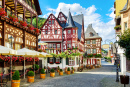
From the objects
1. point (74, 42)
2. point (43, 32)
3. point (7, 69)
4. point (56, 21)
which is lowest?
point (7, 69)

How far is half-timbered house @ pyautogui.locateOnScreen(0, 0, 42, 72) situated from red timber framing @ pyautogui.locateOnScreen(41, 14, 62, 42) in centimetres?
889

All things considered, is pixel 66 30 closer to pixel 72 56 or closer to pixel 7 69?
pixel 72 56

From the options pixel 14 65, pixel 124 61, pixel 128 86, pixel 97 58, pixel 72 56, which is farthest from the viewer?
pixel 97 58

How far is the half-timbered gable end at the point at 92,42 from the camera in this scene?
44.1 meters

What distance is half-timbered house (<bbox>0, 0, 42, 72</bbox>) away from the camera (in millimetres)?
13688

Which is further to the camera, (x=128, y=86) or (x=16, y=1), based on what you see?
(x=16, y=1)

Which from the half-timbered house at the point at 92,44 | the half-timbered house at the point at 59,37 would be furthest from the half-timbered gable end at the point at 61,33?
the half-timbered house at the point at 92,44

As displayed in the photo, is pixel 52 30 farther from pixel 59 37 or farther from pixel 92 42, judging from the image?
pixel 92 42

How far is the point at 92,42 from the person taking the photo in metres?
45.0

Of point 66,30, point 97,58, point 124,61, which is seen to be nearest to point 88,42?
point 97,58

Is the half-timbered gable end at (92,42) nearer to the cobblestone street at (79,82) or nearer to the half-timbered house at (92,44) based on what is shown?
the half-timbered house at (92,44)

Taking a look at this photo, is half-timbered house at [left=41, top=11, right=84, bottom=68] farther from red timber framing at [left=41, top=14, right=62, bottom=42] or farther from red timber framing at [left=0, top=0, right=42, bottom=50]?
red timber framing at [left=0, top=0, right=42, bottom=50]

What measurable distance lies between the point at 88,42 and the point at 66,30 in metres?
15.3

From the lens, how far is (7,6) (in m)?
17.9
